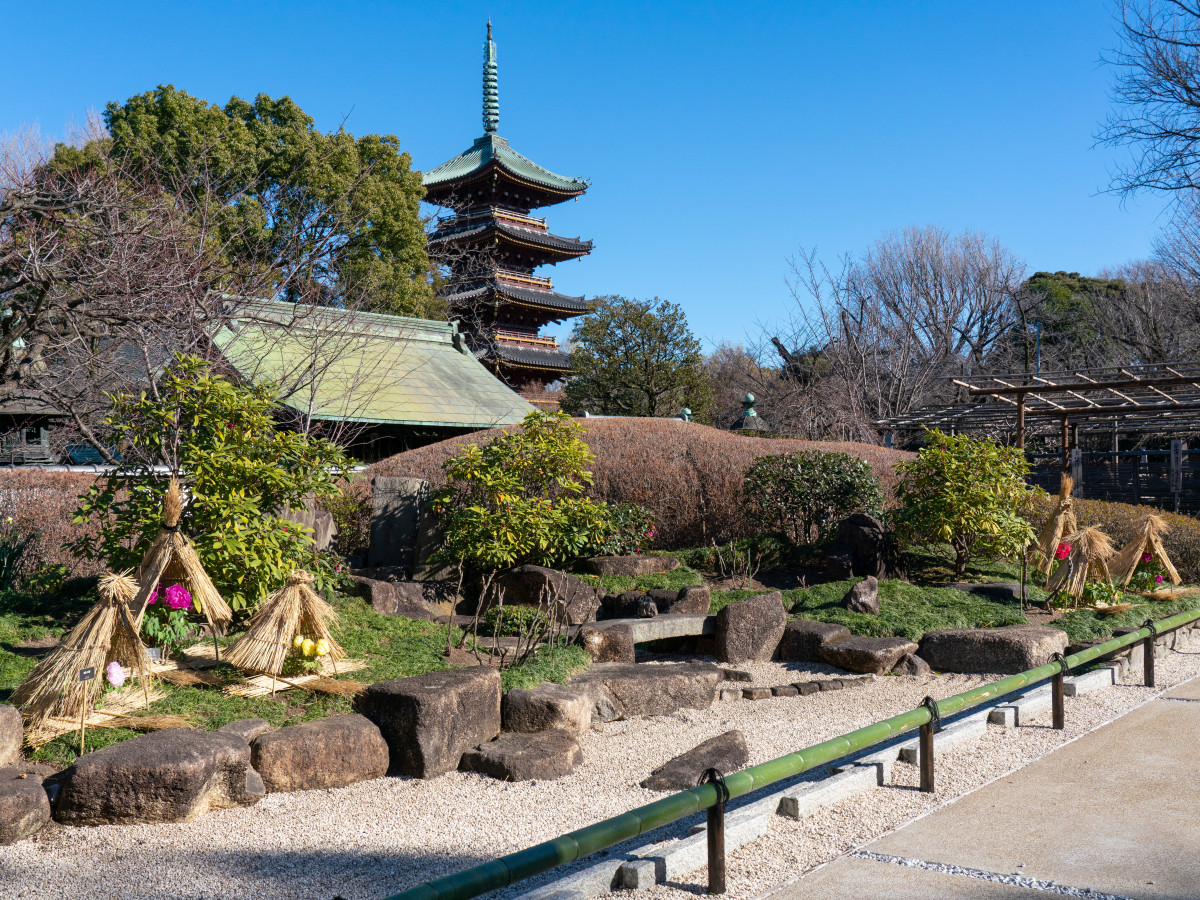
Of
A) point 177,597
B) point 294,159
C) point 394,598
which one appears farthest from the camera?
point 294,159

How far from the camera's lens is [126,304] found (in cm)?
679

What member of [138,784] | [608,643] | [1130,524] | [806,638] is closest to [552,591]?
[608,643]

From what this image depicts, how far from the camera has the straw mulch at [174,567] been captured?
508cm

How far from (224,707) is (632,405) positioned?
21338 mm

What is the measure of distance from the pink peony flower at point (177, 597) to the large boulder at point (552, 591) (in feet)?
11.2

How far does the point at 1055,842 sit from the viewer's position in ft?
11.7

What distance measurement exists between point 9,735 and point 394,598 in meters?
3.70

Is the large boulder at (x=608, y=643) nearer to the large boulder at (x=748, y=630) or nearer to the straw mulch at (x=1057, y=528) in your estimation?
the large boulder at (x=748, y=630)

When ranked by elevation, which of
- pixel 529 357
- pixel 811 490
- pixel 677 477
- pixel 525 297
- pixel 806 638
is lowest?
pixel 806 638

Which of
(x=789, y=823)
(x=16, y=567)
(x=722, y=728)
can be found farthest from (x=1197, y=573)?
(x=16, y=567)

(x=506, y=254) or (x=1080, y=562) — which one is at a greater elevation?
(x=506, y=254)

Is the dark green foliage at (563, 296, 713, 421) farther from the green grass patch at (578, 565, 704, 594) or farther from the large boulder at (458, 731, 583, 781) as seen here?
the large boulder at (458, 731, 583, 781)

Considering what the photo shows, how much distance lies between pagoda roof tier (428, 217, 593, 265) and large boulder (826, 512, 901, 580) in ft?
69.0

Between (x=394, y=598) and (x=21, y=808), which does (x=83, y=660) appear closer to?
(x=21, y=808)
